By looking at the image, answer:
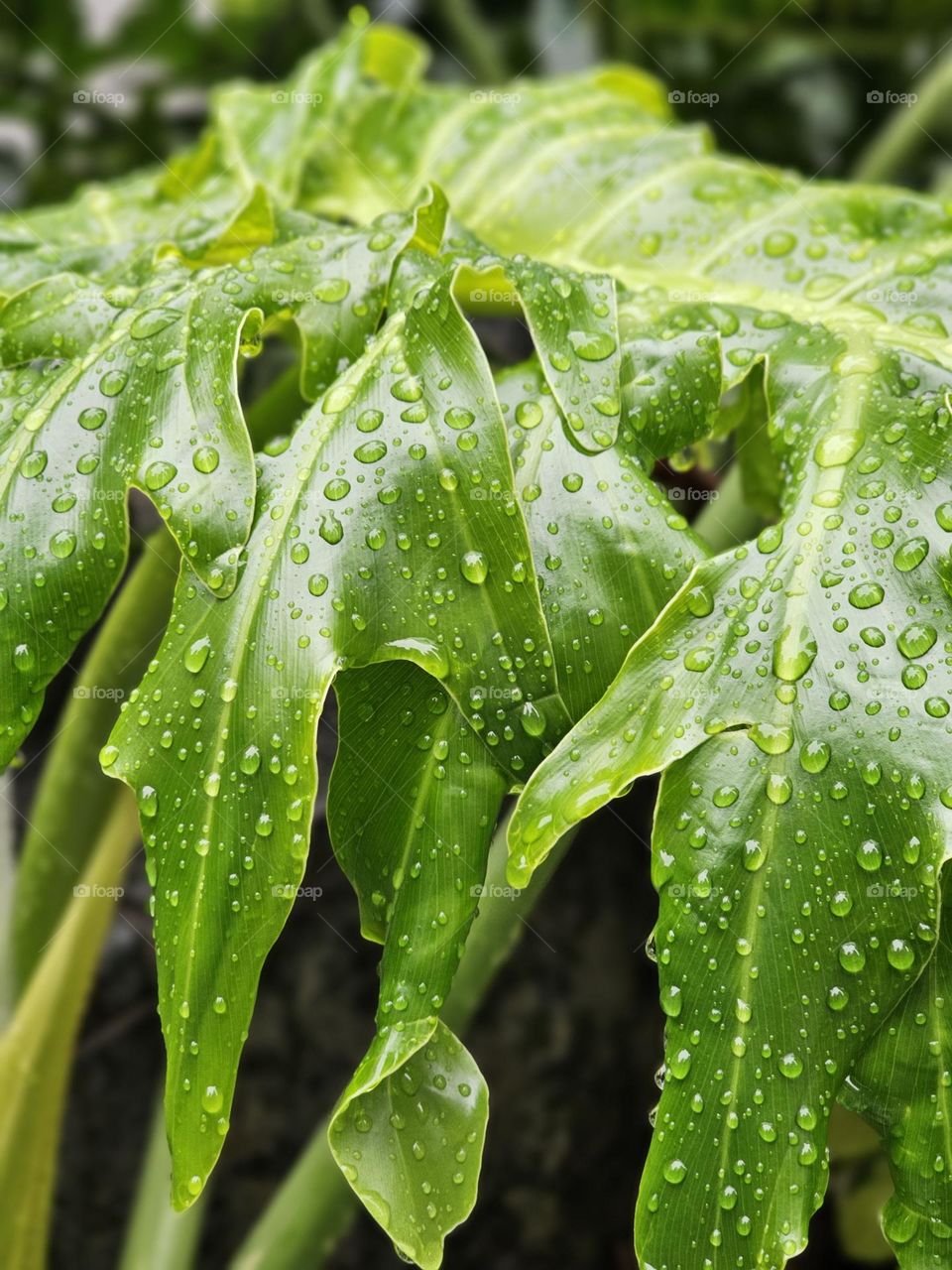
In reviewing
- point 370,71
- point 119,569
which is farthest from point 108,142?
point 119,569

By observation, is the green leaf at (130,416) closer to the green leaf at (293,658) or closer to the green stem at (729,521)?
the green leaf at (293,658)

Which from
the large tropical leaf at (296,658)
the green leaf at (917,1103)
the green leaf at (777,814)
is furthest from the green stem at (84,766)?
the green leaf at (917,1103)

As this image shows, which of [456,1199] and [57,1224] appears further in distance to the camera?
[57,1224]

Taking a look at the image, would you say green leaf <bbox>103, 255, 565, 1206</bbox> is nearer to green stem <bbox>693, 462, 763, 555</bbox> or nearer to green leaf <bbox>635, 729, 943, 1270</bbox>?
green leaf <bbox>635, 729, 943, 1270</bbox>

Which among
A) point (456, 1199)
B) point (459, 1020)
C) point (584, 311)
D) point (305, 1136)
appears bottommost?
point (305, 1136)

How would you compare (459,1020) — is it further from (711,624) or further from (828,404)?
(828,404)

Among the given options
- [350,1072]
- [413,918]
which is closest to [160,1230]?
[350,1072]
